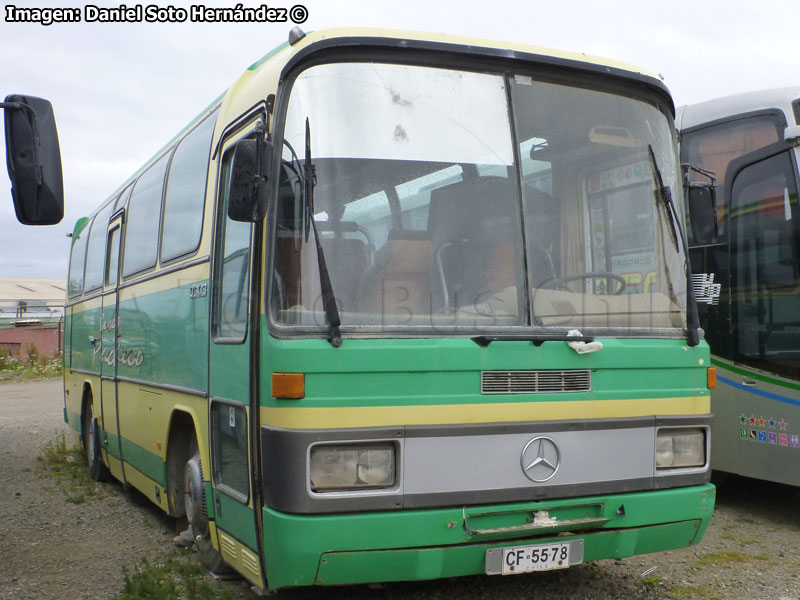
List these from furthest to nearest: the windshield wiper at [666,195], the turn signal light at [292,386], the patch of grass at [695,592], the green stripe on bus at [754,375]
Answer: the green stripe on bus at [754,375]
the patch of grass at [695,592]
the windshield wiper at [666,195]
the turn signal light at [292,386]

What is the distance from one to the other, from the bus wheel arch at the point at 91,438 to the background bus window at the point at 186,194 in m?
3.45

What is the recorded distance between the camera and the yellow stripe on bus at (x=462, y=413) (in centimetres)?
400

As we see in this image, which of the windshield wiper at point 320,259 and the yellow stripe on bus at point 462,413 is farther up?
the windshield wiper at point 320,259

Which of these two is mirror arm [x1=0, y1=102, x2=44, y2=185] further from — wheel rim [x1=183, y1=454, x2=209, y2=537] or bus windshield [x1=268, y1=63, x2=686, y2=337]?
wheel rim [x1=183, y1=454, x2=209, y2=537]

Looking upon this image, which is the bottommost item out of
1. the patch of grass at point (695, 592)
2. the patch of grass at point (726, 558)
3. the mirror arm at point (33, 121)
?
the patch of grass at point (726, 558)

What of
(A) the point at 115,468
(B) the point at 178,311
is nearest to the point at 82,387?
(A) the point at 115,468

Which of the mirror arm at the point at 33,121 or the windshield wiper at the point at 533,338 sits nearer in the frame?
the mirror arm at the point at 33,121

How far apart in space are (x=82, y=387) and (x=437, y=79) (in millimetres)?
6868

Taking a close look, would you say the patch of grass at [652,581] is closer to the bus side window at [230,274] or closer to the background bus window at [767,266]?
the background bus window at [767,266]

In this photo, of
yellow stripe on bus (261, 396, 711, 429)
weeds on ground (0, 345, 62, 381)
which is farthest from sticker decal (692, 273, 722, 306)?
weeds on ground (0, 345, 62, 381)

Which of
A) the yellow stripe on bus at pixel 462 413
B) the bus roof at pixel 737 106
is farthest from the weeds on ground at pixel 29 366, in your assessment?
the yellow stripe on bus at pixel 462 413

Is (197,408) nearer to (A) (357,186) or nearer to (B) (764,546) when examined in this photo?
(A) (357,186)

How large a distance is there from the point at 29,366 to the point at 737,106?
26.3 metres

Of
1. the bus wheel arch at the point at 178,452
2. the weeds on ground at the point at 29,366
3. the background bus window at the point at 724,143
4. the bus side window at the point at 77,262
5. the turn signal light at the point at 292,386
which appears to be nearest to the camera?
the turn signal light at the point at 292,386
